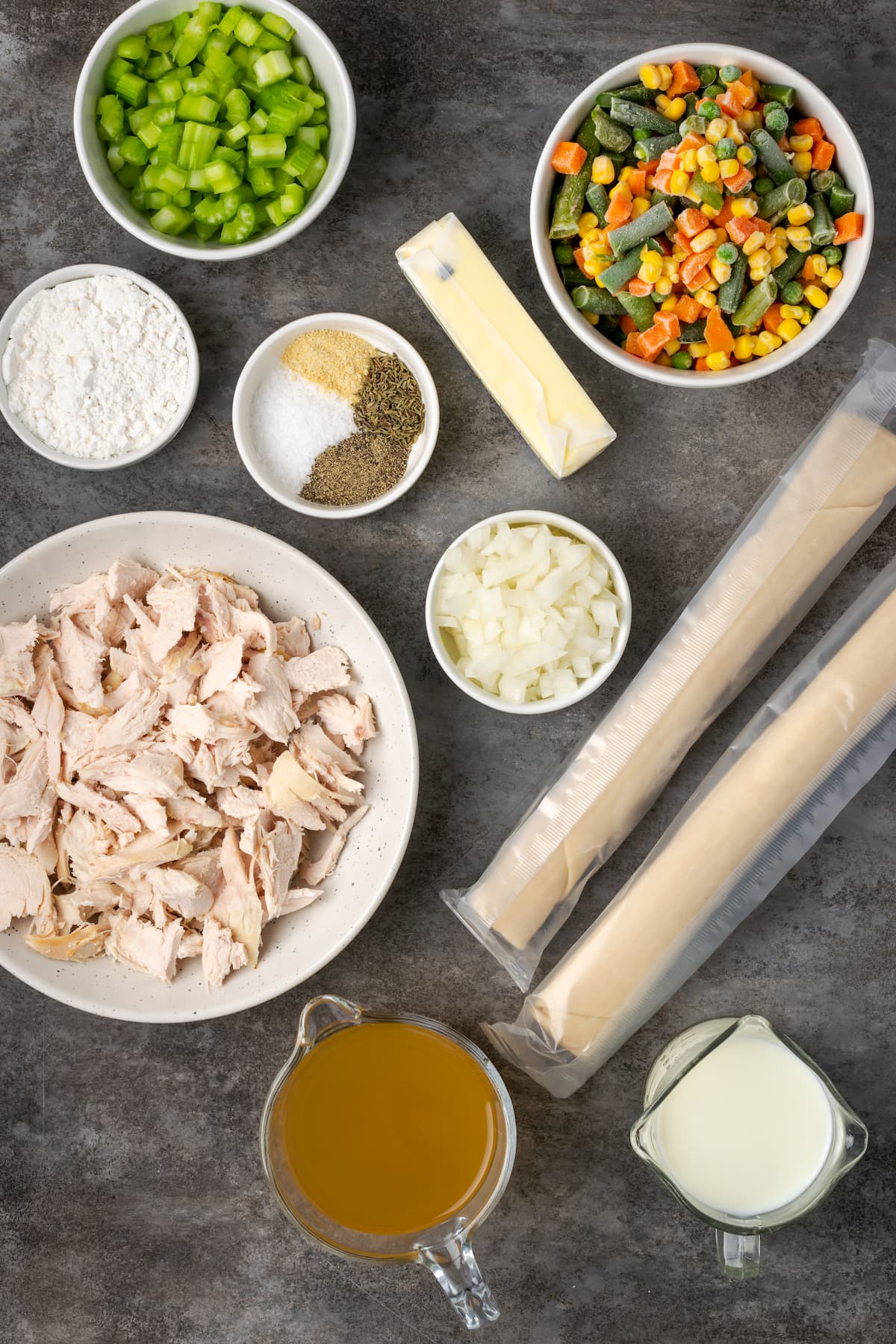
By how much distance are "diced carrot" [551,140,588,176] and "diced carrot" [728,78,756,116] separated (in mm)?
312

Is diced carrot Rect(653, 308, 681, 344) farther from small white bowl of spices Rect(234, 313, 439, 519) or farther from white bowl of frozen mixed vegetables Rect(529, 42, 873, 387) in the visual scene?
small white bowl of spices Rect(234, 313, 439, 519)

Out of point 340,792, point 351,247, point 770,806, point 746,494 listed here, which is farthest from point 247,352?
point 770,806

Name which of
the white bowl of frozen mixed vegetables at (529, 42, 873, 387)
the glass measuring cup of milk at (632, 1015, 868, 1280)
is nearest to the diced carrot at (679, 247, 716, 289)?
the white bowl of frozen mixed vegetables at (529, 42, 873, 387)

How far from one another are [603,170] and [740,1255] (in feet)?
7.64

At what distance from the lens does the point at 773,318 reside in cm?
201

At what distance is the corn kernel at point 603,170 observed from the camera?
1.92 meters

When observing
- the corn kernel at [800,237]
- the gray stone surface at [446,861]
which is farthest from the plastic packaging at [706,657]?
the corn kernel at [800,237]

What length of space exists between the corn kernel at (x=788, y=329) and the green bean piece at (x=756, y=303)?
0.05m

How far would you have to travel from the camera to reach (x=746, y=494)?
2.20 m

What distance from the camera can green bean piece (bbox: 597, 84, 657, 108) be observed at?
1925 millimetres

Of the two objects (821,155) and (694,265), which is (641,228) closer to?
(694,265)

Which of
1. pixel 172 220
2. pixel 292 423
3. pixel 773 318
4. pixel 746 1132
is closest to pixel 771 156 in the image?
pixel 773 318

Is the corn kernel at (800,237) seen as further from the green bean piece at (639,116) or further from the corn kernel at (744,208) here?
the green bean piece at (639,116)

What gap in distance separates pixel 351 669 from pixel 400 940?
676 mm
